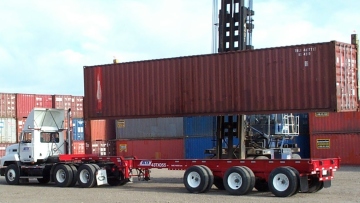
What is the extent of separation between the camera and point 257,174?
16.1 m

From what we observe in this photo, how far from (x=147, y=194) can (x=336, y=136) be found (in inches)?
740

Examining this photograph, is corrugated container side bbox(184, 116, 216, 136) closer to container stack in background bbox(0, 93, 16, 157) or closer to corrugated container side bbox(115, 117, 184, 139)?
corrugated container side bbox(115, 117, 184, 139)

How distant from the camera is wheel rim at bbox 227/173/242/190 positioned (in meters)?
15.9

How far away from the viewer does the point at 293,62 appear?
1750 cm

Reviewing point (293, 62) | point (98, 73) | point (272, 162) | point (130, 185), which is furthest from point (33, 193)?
point (293, 62)

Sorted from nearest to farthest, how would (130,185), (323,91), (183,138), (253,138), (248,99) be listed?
(323,91)
(248,99)
(130,185)
(253,138)
(183,138)

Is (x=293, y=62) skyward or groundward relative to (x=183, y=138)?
skyward

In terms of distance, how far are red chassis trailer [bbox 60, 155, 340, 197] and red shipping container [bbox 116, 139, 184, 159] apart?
18.7 m

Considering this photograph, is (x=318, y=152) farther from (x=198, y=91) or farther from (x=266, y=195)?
(x=266, y=195)

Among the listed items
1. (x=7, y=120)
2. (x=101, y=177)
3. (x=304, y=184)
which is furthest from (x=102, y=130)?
(x=304, y=184)

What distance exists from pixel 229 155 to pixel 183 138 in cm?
1697

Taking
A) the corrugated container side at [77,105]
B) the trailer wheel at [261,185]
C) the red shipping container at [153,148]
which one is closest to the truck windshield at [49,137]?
the trailer wheel at [261,185]

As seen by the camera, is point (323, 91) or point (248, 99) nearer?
point (323, 91)

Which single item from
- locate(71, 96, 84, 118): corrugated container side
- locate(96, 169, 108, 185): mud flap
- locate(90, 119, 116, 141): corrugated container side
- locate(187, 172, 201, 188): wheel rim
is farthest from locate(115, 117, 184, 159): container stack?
locate(187, 172, 201, 188): wheel rim
